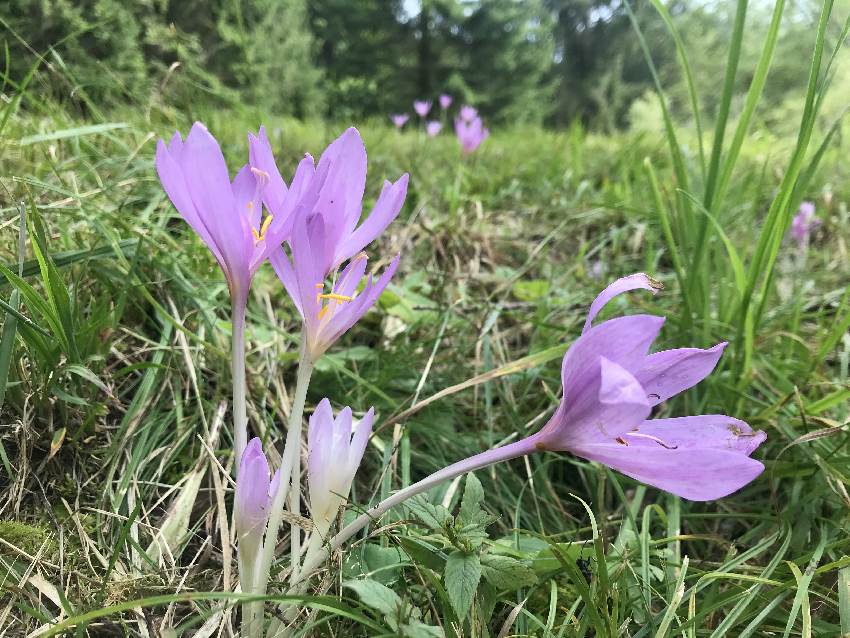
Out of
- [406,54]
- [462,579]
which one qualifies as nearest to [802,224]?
[462,579]

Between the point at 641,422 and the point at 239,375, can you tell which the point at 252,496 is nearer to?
the point at 239,375

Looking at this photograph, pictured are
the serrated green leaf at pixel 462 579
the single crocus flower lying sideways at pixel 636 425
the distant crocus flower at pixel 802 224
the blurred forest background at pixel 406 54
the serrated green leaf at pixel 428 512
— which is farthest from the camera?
the blurred forest background at pixel 406 54

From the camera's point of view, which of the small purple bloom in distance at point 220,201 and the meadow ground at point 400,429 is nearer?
the small purple bloom in distance at point 220,201

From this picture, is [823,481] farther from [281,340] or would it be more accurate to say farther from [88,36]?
[88,36]

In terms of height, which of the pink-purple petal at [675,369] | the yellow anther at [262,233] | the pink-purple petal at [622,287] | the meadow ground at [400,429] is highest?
the yellow anther at [262,233]

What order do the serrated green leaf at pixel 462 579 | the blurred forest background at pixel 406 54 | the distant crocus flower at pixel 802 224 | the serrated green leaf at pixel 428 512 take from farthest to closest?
the blurred forest background at pixel 406 54, the distant crocus flower at pixel 802 224, the serrated green leaf at pixel 428 512, the serrated green leaf at pixel 462 579

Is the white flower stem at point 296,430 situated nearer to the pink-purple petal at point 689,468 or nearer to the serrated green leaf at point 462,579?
the serrated green leaf at point 462,579

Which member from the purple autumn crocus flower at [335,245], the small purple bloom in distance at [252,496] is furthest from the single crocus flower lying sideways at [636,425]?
the purple autumn crocus flower at [335,245]

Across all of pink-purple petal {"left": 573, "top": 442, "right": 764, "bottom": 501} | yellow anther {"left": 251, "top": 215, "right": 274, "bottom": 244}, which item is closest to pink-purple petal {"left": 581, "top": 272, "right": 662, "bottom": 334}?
pink-purple petal {"left": 573, "top": 442, "right": 764, "bottom": 501}
